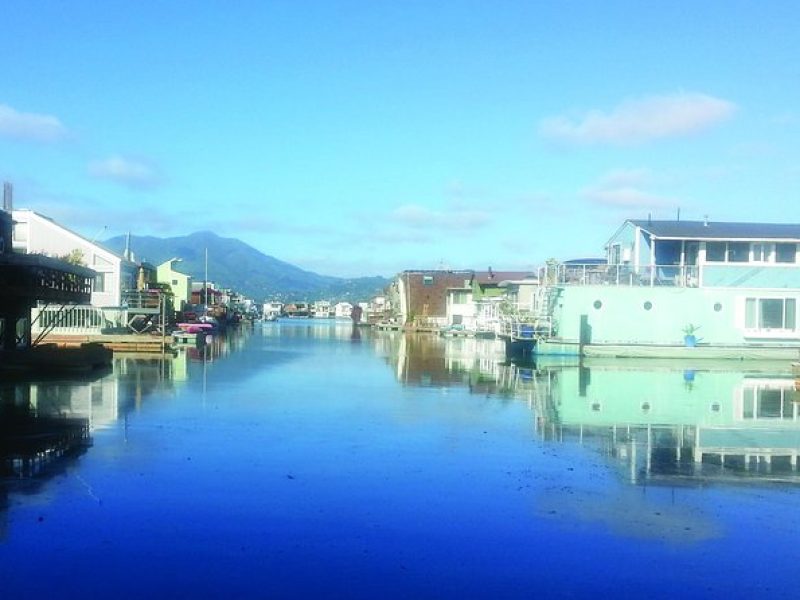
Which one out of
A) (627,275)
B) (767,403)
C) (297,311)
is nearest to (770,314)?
(627,275)

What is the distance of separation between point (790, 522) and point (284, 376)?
70.4 ft

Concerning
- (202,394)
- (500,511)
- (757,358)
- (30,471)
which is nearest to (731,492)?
(500,511)

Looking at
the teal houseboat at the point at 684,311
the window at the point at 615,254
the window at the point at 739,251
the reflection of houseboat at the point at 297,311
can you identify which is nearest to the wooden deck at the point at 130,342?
the teal houseboat at the point at 684,311

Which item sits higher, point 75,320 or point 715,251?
point 715,251

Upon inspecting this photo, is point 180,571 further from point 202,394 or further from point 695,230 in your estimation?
point 695,230

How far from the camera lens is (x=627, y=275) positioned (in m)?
41.2

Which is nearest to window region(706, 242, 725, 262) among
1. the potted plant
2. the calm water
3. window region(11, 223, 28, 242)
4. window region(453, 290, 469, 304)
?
the potted plant

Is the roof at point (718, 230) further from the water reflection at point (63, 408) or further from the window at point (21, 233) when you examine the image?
the window at point (21, 233)

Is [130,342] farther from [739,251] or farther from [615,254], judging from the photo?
[739,251]

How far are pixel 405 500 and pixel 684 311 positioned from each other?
32284 millimetres

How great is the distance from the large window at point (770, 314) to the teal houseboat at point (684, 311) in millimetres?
45

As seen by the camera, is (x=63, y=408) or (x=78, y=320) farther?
(x=78, y=320)

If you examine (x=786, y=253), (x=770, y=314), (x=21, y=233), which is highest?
(x=21, y=233)

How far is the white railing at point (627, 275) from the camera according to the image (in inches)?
1608
